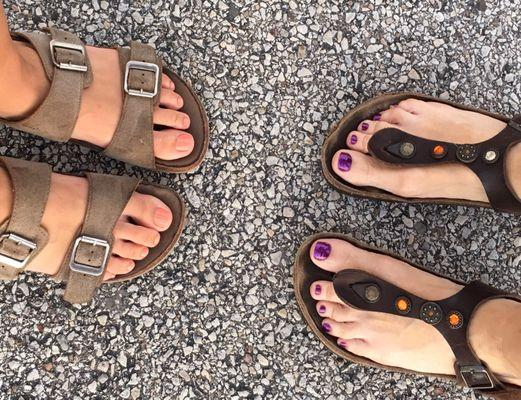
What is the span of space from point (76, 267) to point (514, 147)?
1086 mm

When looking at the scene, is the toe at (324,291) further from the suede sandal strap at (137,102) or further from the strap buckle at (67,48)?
the strap buckle at (67,48)

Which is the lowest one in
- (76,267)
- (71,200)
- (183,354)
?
(183,354)

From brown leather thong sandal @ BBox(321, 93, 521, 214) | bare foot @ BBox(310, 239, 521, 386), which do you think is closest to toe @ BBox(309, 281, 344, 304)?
bare foot @ BBox(310, 239, 521, 386)

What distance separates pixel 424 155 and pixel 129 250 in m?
0.78

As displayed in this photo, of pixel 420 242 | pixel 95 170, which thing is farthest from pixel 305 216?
pixel 95 170

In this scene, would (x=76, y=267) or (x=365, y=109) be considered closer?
(x=76, y=267)

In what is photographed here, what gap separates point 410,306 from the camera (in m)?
1.47

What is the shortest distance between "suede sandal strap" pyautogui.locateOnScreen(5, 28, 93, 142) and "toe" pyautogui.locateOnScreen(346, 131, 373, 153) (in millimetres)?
673

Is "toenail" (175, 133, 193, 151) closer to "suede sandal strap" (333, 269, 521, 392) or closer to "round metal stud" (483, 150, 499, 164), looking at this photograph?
"suede sandal strap" (333, 269, 521, 392)

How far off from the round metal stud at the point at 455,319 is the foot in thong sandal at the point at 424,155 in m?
0.29

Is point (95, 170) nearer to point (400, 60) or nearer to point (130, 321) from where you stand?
point (130, 321)

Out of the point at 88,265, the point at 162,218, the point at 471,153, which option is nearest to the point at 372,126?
the point at 471,153

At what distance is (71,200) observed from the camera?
4.56ft

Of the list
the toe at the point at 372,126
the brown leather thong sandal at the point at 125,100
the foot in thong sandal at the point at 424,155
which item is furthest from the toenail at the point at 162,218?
the toe at the point at 372,126
